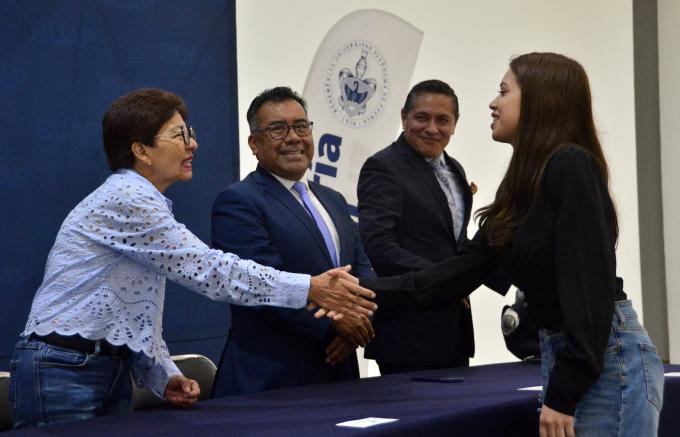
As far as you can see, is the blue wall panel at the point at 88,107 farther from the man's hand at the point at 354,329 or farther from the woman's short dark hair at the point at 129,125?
the man's hand at the point at 354,329

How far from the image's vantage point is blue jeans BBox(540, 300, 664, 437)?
1.92 meters

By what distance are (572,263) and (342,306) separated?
0.92m

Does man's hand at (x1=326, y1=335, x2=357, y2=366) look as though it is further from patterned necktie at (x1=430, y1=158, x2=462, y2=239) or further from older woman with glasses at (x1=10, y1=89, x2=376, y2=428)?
patterned necktie at (x1=430, y1=158, x2=462, y2=239)

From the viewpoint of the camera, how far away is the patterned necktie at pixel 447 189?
3582 millimetres

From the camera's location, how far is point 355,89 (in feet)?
16.0

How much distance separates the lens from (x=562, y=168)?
1919 mm

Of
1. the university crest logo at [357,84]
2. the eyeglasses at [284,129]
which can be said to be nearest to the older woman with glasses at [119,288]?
the eyeglasses at [284,129]

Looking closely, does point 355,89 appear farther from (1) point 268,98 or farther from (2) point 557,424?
(2) point 557,424

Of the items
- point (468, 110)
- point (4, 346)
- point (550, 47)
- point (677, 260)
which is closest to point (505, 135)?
point (4, 346)

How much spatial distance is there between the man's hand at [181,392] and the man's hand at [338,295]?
40 cm

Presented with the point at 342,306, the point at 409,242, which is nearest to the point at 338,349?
the point at 342,306

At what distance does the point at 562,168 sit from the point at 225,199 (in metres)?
1.30

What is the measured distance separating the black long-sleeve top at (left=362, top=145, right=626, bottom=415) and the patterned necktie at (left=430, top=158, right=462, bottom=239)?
5.08 ft

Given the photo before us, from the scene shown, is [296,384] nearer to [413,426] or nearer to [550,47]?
[413,426]
